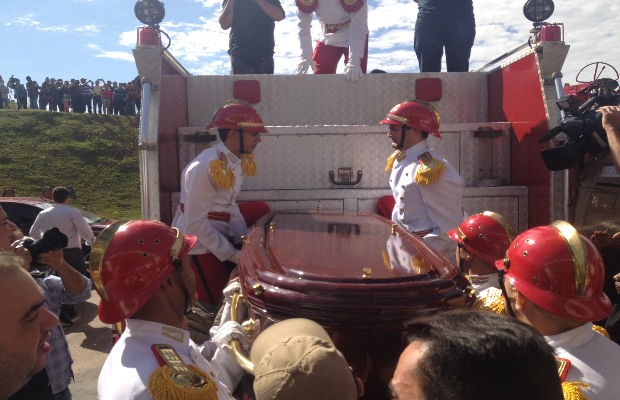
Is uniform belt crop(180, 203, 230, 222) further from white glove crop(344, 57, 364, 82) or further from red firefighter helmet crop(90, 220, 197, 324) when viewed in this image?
white glove crop(344, 57, 364, 82)

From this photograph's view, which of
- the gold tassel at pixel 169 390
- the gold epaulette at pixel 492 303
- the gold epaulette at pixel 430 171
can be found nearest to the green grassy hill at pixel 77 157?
the gold epaulette at pixel 430 171

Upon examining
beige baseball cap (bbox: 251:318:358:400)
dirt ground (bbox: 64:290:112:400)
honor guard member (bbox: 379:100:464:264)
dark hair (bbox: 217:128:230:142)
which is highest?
dark hair (bbox: 217:128:230:142)

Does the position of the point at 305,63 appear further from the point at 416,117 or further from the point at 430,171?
the point at 430,171

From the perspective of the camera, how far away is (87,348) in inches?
215

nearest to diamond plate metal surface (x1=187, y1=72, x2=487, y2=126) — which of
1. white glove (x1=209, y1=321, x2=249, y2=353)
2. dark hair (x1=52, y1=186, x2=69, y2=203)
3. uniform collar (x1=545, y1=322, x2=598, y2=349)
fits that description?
dark hair (x1=52, y1=186, x2=69, y2=203)

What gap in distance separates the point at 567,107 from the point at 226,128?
2.51 metres

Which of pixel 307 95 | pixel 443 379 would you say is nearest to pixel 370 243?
pixel 443 379

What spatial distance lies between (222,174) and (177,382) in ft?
6.91

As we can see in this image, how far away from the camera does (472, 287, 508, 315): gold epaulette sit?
202 cm

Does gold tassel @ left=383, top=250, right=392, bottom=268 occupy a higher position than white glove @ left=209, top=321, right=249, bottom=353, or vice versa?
gold tassel @ left=383, top=250, right=392, bottom=268

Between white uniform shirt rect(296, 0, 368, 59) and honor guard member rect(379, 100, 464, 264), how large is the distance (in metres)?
2.33

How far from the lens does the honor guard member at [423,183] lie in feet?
10.5

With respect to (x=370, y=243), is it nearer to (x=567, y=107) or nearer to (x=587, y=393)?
(x=587, y=393)

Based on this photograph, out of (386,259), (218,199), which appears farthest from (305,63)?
(386,259)
